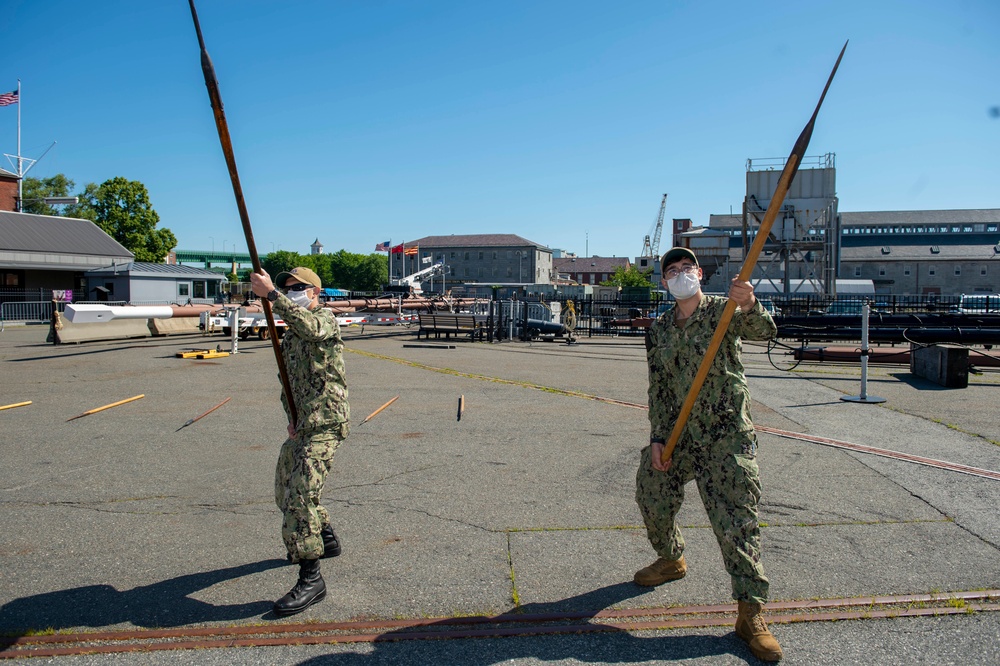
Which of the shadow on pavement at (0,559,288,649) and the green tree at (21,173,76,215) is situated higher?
the green tree at (21,173,76,215)

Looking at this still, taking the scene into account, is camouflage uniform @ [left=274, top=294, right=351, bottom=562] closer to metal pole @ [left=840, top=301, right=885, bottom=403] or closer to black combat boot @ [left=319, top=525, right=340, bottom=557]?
black combat boot @ [left=319, top=525, right=340, bottom=557]

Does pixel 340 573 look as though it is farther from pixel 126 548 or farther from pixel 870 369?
pixel 870 369

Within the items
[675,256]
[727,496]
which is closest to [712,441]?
[727,496]

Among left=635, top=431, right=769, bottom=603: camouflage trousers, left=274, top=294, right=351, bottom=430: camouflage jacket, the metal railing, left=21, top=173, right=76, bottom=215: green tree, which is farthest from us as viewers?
left=21, top=173, right=76, bottom=215: green tree

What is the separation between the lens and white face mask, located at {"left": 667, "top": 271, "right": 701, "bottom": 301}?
11.8 feet

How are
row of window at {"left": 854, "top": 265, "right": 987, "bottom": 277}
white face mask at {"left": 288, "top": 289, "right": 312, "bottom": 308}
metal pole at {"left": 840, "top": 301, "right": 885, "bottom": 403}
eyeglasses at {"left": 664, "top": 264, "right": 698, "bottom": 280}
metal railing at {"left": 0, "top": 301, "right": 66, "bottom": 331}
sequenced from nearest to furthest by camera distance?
eyeglasses at {"left": 664, "top": 264, "right": 698, "bottom": 280} → white face mask at {"left": 288, "top": 289, "right": 312, "bottom": 308} → metal pole at {"left": 840, "top": 301, "right": 885, "bottom": 403} → metal railing at {"left": 0, "top": 301, "right": 66, "bottom": 331} → row of window at {"left": 854, "top": 265, "right": 987, "bottom": 277}

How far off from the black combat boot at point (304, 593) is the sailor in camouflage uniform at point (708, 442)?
181cm

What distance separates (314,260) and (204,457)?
12081cm

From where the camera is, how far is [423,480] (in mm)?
6121

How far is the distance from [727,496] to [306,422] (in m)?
2.30

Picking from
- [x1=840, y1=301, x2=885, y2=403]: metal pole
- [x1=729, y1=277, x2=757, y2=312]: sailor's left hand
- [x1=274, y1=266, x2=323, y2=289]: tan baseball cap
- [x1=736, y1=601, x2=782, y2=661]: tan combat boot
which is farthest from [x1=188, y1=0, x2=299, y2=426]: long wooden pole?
[x1=840, y1=301, x2=885, y2=403]: metal pole

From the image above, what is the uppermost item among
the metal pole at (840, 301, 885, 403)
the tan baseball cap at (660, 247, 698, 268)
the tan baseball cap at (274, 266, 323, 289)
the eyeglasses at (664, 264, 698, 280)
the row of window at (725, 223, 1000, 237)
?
the row of window at (725, 223, 1000, 237)

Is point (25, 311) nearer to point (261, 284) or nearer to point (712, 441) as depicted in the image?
point (261, 284)

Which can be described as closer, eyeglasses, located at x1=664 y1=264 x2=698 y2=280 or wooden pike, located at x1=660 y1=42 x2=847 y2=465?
wooden pike, located at x1=660 y1=42 x2=847 y2=465
